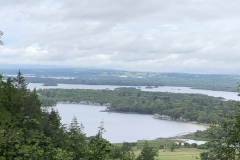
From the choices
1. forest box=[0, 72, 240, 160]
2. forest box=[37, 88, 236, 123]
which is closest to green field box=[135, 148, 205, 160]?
forest box=[0, 72, 240, 160]

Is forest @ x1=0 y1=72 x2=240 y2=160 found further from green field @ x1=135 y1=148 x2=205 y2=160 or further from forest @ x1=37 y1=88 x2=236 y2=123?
green field @ x1=135 y1=148 x2=205 y2=160

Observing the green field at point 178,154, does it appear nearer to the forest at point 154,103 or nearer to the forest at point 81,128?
the forest at point 81,128

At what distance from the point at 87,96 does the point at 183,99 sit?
41.2m

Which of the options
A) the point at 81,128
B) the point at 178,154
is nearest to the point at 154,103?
the point at 81,128

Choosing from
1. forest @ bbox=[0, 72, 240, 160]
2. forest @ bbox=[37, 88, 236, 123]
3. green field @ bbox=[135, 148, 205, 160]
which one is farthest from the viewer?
forest @ bbox=[37, 88, 236, 123]

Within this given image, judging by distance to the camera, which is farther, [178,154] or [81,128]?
[81,128]

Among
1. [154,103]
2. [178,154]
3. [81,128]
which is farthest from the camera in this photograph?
[154,103]

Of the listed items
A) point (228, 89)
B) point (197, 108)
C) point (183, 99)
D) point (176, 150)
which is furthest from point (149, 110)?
point (228, 89)

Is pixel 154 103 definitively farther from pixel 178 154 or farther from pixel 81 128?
pixel 178 154

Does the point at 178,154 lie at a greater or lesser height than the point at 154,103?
lesser

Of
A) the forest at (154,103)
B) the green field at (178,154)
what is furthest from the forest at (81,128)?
the green field at (178,154)

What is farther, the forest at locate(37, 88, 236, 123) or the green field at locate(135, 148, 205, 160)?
the forest at locate(37, 88, 236, 123)

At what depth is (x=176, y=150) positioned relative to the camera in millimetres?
54969

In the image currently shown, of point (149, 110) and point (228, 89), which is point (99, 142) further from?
point (228, 89)
